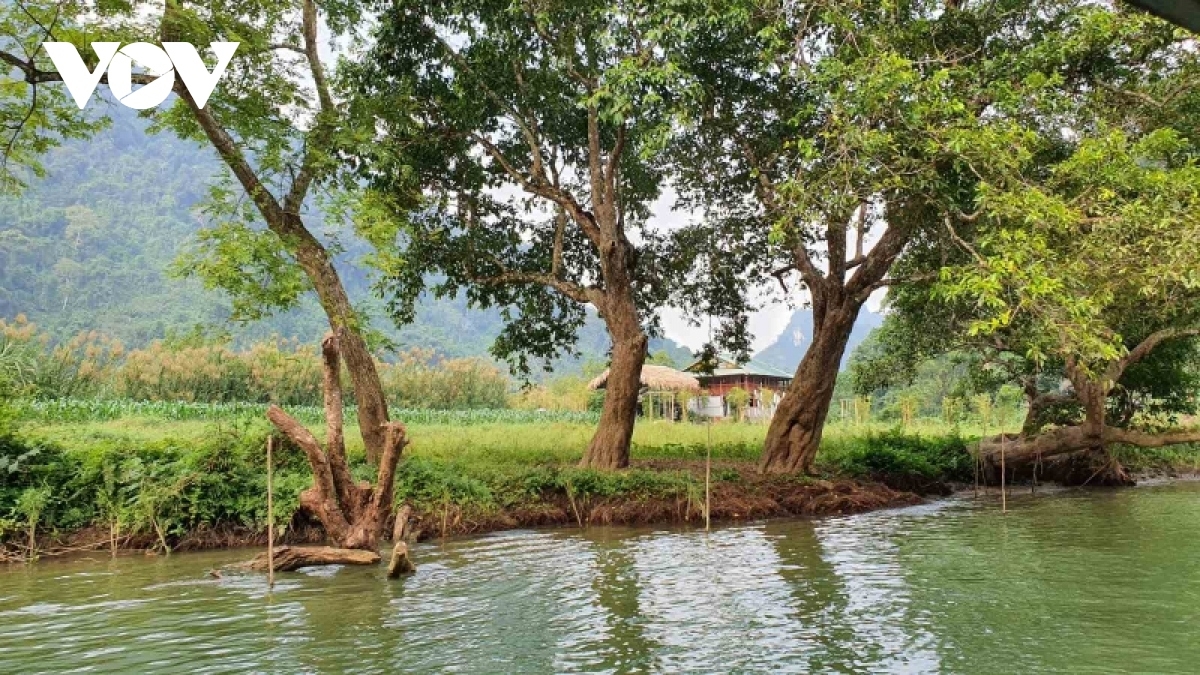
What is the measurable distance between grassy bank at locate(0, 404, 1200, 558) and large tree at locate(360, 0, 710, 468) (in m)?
1.69

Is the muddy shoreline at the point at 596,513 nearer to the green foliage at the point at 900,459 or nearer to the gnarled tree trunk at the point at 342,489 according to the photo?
the green foliage at the point at 900,459

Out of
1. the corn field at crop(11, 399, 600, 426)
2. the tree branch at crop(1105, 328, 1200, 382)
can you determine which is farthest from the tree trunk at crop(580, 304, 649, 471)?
the tree branch at crop(1105, 328, 1200, 382)

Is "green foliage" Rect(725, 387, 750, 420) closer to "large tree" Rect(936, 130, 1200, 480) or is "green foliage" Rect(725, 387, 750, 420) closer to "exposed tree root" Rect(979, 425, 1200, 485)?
"exposed tree root" Rect(979, 425, 1200, 485)

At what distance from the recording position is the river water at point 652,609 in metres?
7.00

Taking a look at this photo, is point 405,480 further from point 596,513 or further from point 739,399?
point 739,399

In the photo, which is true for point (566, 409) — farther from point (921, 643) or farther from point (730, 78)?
point (921, 643)

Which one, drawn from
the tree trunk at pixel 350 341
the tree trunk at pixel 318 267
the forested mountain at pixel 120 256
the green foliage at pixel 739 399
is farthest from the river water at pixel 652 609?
the forested mountain at pixel 120 256

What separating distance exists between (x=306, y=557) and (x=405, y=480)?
3.27 meters

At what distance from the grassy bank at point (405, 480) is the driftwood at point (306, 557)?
A: 1964mm

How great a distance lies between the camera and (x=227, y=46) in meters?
12.4

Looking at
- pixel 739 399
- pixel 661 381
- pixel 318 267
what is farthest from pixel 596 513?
pixel 739 399

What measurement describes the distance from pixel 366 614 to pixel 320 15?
34.4 ft

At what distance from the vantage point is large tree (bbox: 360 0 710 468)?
13578 millimetres

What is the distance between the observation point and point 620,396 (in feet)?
53.7
